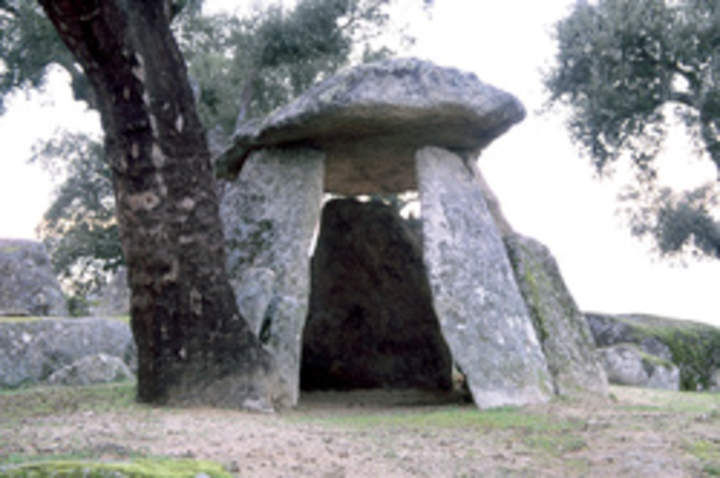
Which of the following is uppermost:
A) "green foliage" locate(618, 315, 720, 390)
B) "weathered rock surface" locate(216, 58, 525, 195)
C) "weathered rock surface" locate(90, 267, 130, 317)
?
"weathered rock surface" locate(216, 58, 525, 195)

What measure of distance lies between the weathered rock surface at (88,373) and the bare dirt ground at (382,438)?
1.56 meters

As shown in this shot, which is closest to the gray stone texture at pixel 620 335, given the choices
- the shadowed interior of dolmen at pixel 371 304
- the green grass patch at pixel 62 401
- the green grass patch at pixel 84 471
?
the shadowed interior of dolmen at pixel 371 304

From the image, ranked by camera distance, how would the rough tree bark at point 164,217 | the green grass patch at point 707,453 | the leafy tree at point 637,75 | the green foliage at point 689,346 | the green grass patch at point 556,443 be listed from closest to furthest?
the green grass patch at point 707,453
the green grass patch at point 556,443
the rough tree bark at point 164,217
the green foliage at point 689,346
the leafy tree at point 637,75

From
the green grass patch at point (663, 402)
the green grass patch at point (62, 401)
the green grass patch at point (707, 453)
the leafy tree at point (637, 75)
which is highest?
the leafy tree at point (637, 75)

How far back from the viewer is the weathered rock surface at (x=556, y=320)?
845 centimetres

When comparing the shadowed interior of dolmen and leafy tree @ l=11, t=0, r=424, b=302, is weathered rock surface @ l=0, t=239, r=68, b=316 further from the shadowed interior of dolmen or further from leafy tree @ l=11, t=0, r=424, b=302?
leafy tree @ l=11, t=0, r=424, b=302

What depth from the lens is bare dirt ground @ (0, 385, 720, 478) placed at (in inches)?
→ 166

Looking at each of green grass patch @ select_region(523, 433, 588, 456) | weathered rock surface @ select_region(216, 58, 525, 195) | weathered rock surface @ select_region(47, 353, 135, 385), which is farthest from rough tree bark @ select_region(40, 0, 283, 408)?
green grass patch @ select_region(523, 433, 588, 456)

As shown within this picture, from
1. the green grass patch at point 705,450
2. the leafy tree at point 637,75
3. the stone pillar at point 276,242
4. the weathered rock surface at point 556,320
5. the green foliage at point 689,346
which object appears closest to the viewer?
the green grass patch at point 705,450

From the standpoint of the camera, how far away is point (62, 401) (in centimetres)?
697

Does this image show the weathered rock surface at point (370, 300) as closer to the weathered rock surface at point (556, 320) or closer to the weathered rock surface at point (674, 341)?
the weathered rock surface at point (556, 320)

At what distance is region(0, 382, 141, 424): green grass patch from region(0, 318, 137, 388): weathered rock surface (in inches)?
63.8

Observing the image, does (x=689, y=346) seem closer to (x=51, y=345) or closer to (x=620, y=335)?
(x=620, y=335)

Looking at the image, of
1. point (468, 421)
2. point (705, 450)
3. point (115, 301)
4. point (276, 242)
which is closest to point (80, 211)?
point (115, 301)
